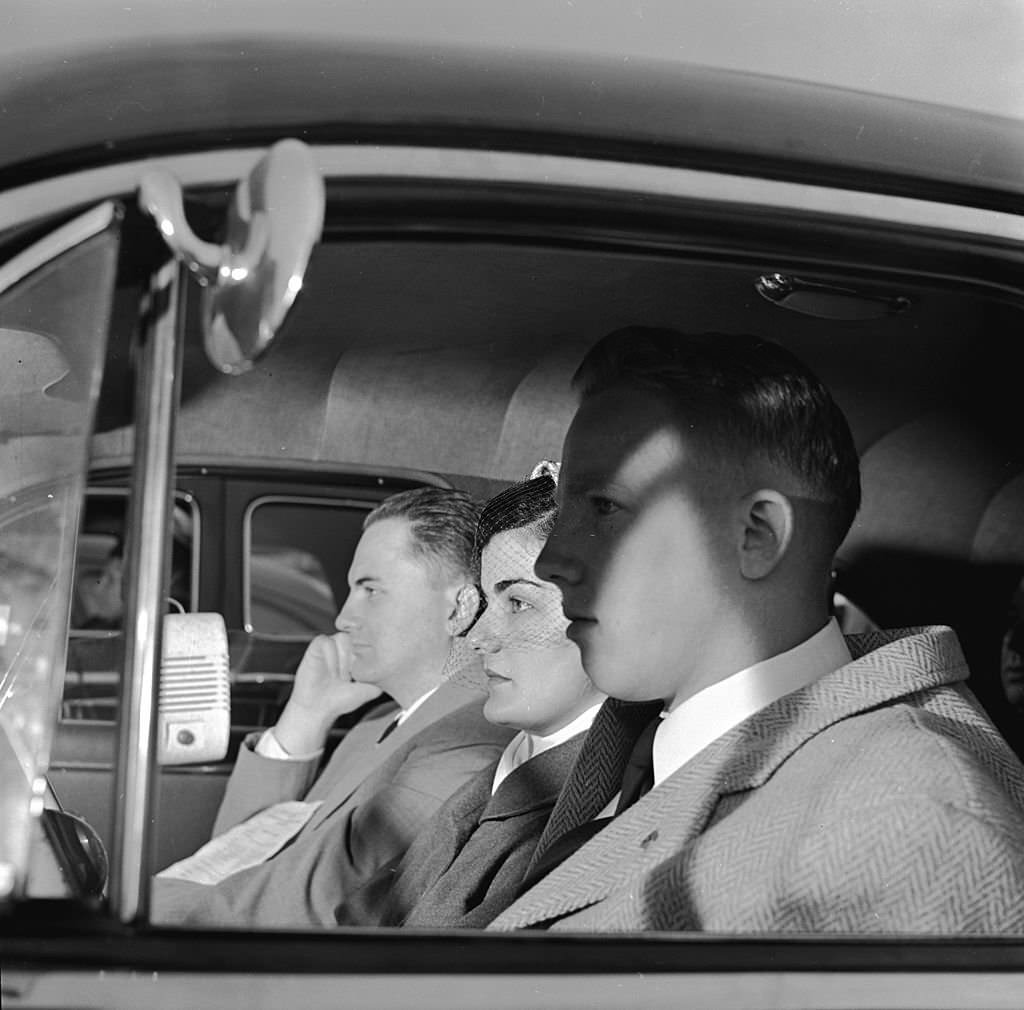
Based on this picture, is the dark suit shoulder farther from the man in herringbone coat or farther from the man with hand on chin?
the man in herringbone coat

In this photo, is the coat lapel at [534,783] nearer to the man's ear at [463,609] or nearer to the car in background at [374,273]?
the man's ear at [463,609]

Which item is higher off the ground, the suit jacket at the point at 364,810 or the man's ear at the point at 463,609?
the man's ear at the point at 463,609

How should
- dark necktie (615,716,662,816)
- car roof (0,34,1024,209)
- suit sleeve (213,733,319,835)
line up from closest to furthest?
car roof (0,34,1024,209)
dark necktie (615,716,662,816)
suit sleeve (213,733,319,835)

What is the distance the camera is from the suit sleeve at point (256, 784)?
2617 mm

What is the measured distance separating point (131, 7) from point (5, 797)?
2.10 feet

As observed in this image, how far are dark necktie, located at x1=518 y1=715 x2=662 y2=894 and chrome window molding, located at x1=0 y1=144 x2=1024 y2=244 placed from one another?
2.45 feet

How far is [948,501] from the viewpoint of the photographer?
233 centimetres

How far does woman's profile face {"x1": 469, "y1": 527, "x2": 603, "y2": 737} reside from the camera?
219 centimetres

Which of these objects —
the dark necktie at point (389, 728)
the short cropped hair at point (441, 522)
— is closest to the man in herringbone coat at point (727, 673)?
the short cropped hair at point (441, 522)

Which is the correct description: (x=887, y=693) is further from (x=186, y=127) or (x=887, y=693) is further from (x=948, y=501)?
(x=186, y=127)

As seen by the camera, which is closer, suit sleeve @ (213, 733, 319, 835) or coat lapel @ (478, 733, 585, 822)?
coat lapel @ (478, 733, 585, 822)

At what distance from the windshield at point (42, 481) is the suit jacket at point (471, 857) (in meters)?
0.79

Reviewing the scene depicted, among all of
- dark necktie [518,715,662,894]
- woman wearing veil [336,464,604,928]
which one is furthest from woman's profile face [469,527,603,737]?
dark necktie [518,715,662,894]

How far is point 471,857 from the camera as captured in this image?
2162mm
